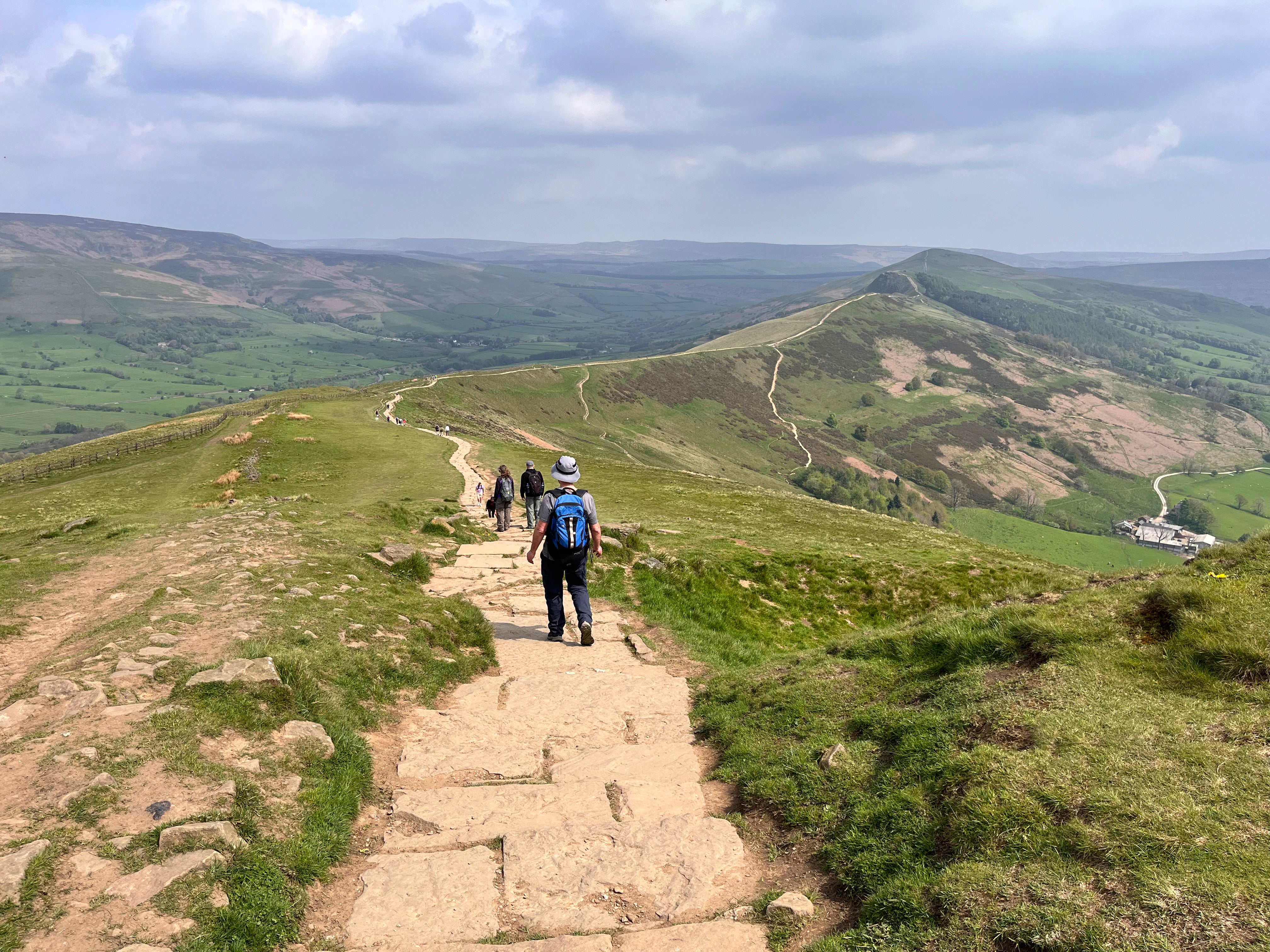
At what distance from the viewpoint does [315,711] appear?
13094mm

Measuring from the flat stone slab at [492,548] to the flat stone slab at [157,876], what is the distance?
19.6 meters

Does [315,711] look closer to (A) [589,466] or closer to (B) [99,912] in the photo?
(B) [99,912]

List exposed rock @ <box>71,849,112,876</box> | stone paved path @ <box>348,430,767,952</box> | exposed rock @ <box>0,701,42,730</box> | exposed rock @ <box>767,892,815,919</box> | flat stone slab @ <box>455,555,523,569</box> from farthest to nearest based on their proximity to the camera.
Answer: flat stone slab @ <box>455,555,523,569</box>
exposed rock @ <box>0,701,42,730</box>
stone paved path @ <box>348,430,767,952</box>
exposed rock @ <box>767,892,815,919</box>
exposed rock @ <box>71,849,112,876</box>

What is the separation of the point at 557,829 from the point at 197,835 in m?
4.83

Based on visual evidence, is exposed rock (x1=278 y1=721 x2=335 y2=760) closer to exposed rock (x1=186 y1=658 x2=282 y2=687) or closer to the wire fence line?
exposed rock (x1=186 y1=658 x2=282 y2=687)

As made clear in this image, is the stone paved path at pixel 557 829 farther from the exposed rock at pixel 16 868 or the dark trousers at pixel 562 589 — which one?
the exposed rock at pixel 16 868

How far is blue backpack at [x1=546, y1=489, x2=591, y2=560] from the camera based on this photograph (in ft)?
59.9

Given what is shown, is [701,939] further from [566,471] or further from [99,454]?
[99,454]

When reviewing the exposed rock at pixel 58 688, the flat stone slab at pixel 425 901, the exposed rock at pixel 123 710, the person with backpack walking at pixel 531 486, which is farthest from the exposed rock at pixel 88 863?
the person with backpack walking at pixel 531 486

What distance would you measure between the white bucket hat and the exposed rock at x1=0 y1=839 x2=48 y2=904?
11633mm

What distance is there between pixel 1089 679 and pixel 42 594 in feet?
83.8

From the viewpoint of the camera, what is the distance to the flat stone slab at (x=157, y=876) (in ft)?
27.1

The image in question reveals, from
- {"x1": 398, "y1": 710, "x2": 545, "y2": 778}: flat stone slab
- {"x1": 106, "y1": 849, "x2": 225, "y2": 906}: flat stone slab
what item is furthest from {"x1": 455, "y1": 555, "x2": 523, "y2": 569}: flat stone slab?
{"x1": 106, "y1": 849, "x2": 225, "y2": 906}: flat stone slab

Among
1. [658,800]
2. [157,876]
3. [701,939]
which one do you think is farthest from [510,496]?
[701,939]
